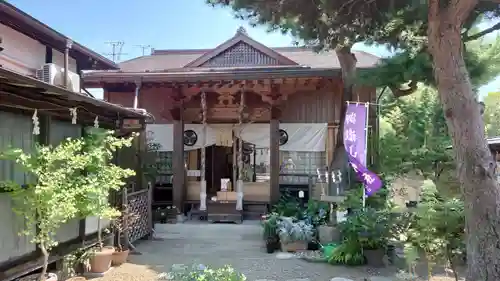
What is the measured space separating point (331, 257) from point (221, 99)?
650cm

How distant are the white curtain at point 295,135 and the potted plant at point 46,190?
723cm

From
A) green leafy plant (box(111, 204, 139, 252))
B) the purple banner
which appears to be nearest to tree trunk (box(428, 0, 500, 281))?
the purple banner

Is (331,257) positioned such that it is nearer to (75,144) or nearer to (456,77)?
Answer: (456,77)

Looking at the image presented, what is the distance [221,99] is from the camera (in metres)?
12.1

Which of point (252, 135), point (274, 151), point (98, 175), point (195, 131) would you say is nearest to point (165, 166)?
point (195, 131)

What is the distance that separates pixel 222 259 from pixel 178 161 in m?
5.12

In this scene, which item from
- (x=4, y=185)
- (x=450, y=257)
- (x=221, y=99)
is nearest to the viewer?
(x=4, y=185)

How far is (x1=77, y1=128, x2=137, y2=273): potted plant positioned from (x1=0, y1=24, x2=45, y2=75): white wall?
2118mm

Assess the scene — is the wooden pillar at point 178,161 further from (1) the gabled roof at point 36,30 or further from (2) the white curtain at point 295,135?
(1) the gabled roof at point 36,30

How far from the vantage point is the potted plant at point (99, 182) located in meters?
5.32

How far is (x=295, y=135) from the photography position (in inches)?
469

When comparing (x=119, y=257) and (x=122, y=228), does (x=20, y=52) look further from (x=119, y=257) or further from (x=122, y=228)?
(x=119, y=257)

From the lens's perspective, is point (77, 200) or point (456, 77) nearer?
point (456, 77)

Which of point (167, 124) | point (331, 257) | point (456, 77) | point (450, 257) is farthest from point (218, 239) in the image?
point (456, 77)
